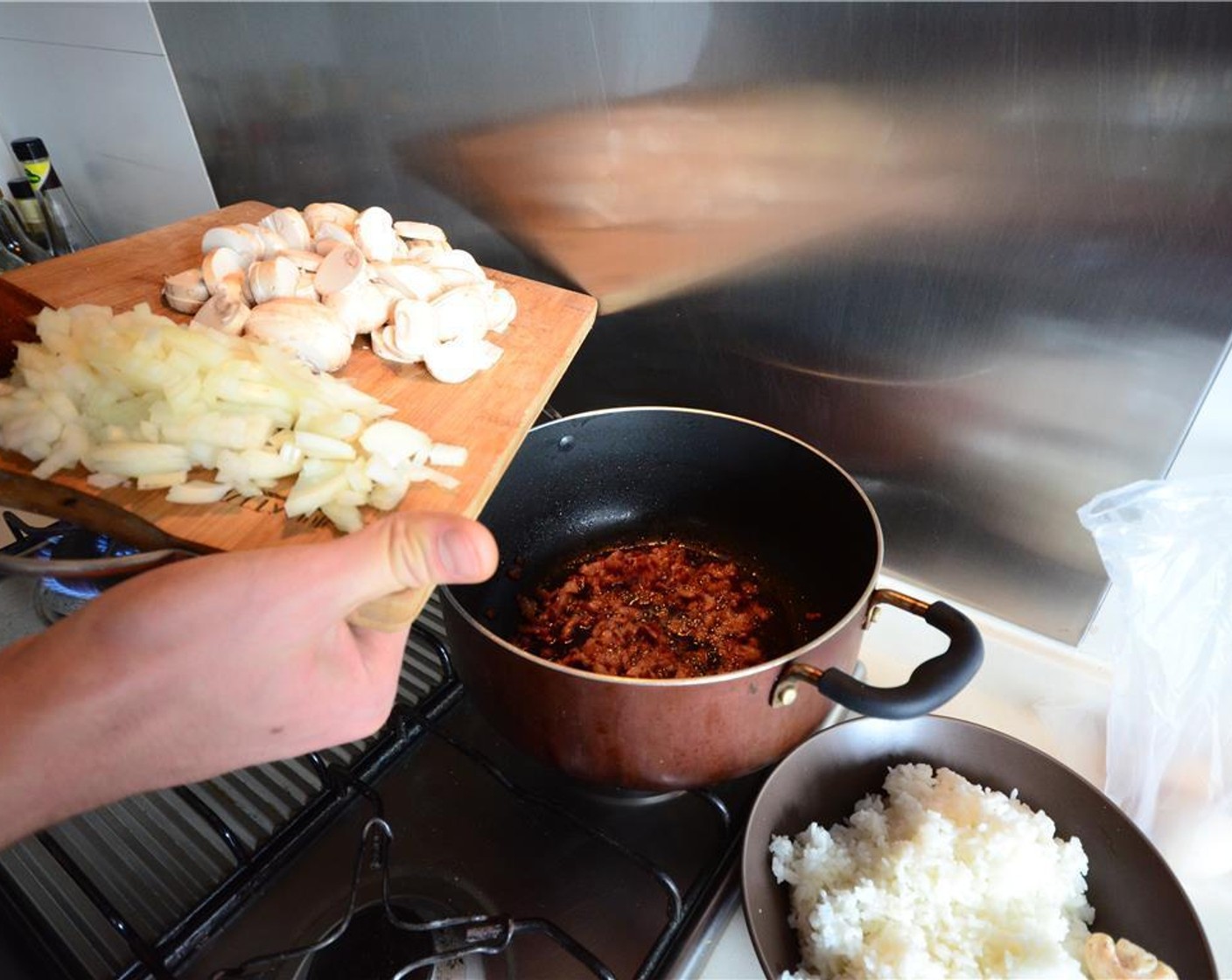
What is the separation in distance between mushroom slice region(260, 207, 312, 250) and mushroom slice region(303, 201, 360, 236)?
21 millimetres

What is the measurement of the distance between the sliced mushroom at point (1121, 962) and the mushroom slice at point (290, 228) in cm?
102

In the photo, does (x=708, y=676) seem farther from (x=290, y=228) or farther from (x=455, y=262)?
(x=290, y=228)

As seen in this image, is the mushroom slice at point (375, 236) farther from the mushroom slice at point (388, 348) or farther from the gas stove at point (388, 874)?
the gas stove at point (388, 874)

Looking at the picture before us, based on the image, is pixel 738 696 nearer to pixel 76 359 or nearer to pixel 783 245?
pixel 783 245

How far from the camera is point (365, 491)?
66 centimetres

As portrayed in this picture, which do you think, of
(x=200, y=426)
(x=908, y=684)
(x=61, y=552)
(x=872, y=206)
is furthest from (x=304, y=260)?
(x=908, y=684)

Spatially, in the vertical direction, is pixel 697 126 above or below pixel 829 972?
above

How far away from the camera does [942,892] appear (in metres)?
0.59

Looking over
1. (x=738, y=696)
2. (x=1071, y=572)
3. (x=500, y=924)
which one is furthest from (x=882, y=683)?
(x=500, y=924)

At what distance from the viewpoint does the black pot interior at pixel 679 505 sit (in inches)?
34.1

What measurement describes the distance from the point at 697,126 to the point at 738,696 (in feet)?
1.94

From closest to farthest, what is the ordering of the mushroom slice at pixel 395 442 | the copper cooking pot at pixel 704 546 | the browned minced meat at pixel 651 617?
the copper cooking pot at pixel 704 546, the mushroom slice at pixel 395 442, the browned minced meat at pixel 651 617

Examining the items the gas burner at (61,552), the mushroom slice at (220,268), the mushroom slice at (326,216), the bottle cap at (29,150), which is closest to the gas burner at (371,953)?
the gas burner at (61,552)

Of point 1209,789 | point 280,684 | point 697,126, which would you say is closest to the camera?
point 280,684
